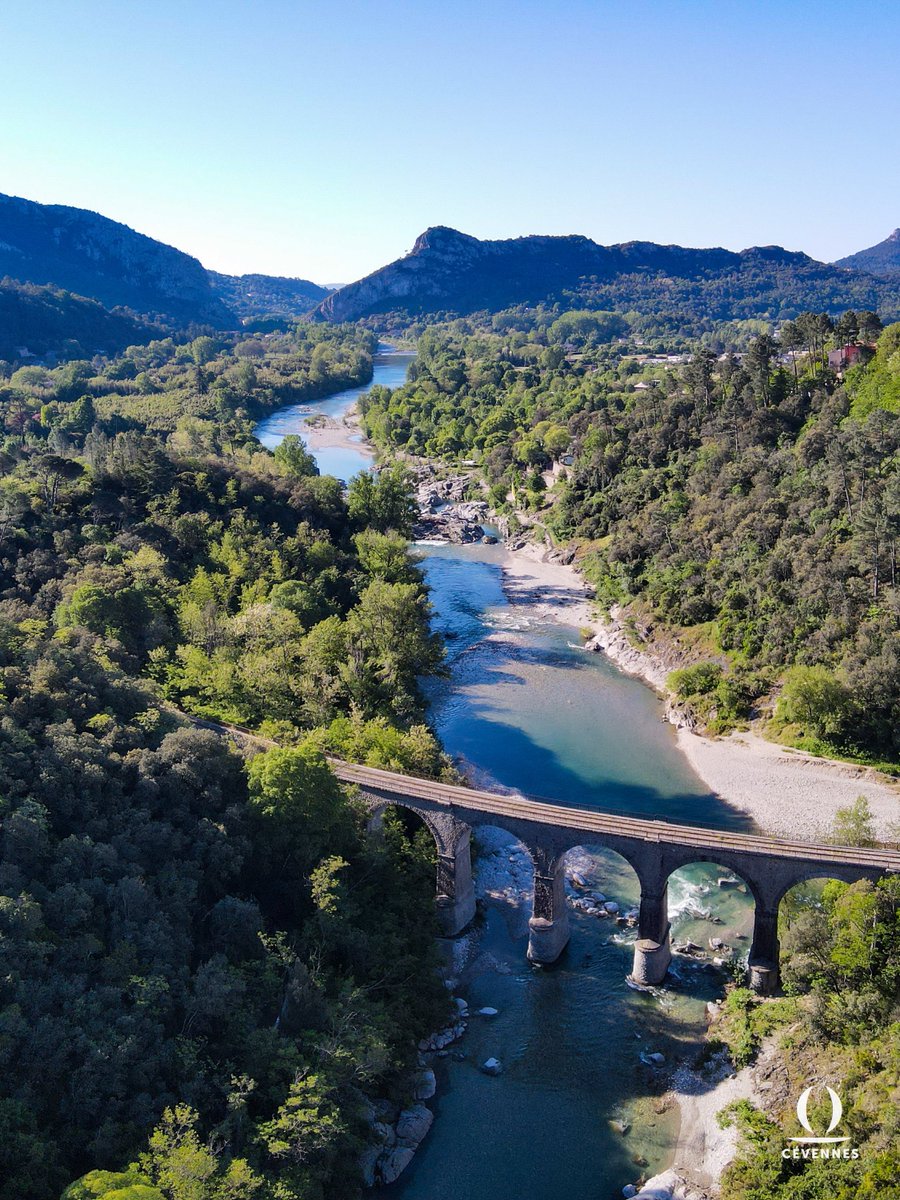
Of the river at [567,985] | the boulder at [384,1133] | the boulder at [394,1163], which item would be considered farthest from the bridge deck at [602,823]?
the boulder at [394,1163]

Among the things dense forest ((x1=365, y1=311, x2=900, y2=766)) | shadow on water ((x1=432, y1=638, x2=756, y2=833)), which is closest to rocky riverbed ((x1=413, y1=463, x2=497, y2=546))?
dense forest ((x1=365, y1=311, x2=900, y2=766))

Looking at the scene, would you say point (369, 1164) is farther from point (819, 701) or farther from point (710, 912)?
point (819, 701)

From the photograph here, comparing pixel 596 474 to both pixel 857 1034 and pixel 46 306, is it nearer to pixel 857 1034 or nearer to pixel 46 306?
pixel 857 1034

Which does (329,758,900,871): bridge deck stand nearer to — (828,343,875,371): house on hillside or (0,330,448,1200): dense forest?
(0,330,448,1200): dense forest

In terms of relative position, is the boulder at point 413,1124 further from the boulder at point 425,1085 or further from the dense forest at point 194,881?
the dense forest at point 194,881

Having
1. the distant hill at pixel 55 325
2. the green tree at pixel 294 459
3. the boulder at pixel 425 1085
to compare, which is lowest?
the boulder at pixel 425 1085

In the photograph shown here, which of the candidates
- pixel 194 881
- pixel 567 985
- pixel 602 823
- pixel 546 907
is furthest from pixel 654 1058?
pixel 194 881

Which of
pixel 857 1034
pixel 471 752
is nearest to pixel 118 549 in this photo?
pixel 471 752
